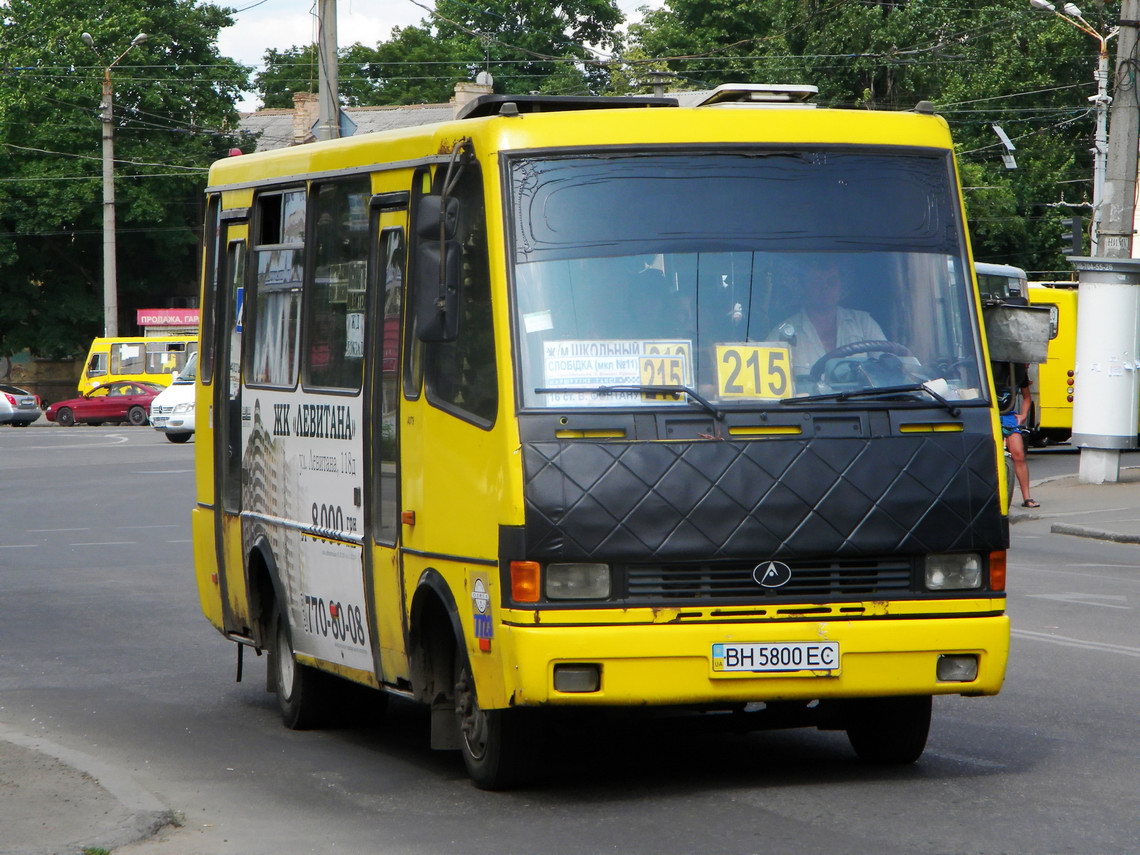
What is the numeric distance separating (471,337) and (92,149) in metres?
63.1

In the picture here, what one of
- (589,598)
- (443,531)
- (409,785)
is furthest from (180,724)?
(589,598)

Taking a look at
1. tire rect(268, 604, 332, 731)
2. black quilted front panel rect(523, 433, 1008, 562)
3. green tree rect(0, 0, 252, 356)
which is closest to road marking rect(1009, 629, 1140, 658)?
black quilted front panel rect(523, 433, 1008, 562)

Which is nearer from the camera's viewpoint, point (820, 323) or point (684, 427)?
point (684, 427)

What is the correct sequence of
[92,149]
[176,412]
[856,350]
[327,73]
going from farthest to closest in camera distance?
[92,149] < [176,412] < [327,73] < [856,350]

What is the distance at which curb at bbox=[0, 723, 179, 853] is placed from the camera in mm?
6702

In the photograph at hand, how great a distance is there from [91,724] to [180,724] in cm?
45

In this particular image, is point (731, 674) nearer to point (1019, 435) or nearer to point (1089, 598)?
point (1089, 598)

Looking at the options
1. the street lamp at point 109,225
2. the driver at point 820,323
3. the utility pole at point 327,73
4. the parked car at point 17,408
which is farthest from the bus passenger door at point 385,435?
the parked car at point 17,408

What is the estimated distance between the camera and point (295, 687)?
30.9 feet

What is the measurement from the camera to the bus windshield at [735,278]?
7.06 meters

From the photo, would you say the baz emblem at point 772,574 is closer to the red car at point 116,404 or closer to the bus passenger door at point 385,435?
the bus passenger door at point 385,435

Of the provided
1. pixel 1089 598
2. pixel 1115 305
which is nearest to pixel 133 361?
pixel 1115 305

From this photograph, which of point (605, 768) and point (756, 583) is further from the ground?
point (756, 583)

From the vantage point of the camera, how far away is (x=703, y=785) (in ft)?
24.7
